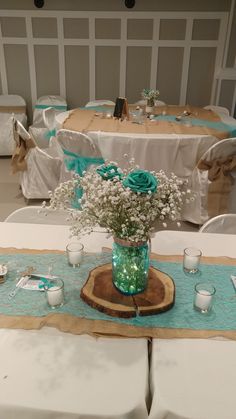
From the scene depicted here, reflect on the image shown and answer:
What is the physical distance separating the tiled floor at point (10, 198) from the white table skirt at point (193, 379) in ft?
6.64

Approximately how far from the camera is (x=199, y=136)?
2887 millimetres

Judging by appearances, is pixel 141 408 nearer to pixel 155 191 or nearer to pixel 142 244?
pixel 142 244

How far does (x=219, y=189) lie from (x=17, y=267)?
2.14 m

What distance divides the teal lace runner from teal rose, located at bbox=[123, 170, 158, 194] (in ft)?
1.32

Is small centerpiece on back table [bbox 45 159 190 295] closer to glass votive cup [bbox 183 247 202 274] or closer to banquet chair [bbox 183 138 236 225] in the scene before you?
glass votive cup [bbox 183 247 202 274]

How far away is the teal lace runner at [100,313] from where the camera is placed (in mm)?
1036

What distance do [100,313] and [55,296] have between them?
0.49 feet

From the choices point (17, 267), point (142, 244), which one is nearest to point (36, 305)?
point (17, 267)

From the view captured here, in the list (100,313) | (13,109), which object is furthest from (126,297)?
(13,109)

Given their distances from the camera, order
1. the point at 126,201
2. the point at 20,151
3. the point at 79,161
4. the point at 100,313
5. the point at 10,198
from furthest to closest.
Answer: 1. the point at 10,198
2. the point at 20,151
3. the point at 79,161
4. the point at 100,313
5. the point at 126,201

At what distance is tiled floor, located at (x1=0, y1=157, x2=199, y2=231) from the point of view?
10.5 ft

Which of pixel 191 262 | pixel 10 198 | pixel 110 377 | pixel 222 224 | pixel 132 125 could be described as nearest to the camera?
pixel 110 377

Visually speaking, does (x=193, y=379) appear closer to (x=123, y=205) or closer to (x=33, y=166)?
(x=123, y=205)

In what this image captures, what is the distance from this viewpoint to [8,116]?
4.93m
